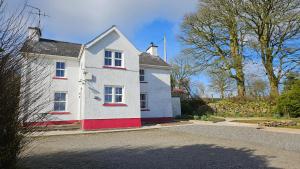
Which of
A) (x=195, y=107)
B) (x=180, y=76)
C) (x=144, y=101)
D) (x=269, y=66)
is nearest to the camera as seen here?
(x=144, y=101)

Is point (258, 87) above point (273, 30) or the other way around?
the other way around

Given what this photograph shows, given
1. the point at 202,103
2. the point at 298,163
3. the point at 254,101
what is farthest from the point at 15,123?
the point at 254,101

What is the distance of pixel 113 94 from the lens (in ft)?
53.9

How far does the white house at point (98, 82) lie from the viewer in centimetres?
1566

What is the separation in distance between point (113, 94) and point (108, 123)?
2.26 metres

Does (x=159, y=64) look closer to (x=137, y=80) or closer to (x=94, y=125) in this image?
(x=137, y=80)

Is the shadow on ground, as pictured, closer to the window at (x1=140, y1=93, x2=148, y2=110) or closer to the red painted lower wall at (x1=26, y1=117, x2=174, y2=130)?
the red painted lower wall at (x1=26, y1=117, x2=174, y2=130)

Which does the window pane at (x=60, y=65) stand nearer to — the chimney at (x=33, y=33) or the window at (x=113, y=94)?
the window at (x=113, y=94)

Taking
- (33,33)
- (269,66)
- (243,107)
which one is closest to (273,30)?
(269,66)

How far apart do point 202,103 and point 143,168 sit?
2211 cm

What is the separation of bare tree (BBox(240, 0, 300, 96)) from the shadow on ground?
65.2 ft

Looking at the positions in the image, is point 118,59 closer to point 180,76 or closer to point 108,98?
point 108,98

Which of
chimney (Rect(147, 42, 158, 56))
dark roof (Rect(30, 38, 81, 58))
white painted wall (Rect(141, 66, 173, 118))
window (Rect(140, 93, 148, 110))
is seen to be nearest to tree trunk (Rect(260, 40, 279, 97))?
white painted wall (Rect(141, 66, 173, 118))

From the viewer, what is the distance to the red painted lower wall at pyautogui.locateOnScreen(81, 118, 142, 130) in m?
15.1
